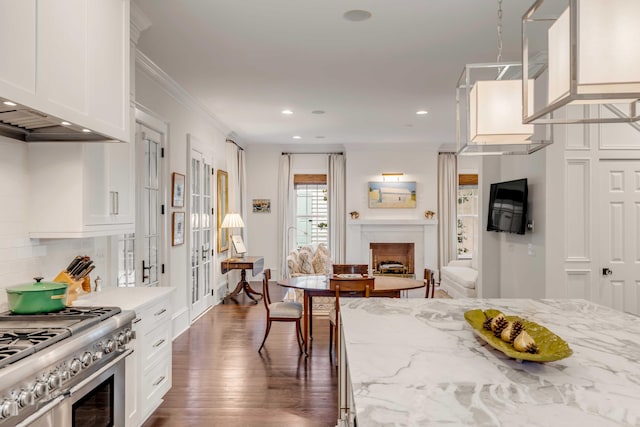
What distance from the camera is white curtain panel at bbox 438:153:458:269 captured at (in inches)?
356

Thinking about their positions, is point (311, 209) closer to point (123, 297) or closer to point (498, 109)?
point (123, 297)

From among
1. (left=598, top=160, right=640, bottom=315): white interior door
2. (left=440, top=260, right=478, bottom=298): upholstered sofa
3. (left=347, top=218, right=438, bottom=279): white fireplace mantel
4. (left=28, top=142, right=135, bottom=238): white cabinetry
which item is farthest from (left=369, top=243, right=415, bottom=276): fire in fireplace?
(left=28, top=142, right=135, bottom=238): white cabinetry

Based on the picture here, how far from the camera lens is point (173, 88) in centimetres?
486

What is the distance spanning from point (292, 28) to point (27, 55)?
2032 mm

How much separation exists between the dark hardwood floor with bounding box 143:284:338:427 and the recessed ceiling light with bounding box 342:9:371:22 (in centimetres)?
279

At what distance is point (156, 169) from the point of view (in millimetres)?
4609

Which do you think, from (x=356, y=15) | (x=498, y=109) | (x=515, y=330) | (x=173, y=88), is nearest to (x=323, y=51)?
(x=356, y=15)

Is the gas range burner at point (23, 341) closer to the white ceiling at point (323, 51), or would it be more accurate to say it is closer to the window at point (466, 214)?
the white ceiling at point (323, 51)

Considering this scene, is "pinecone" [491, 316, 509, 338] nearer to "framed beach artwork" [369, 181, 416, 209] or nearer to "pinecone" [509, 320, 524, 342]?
"pinecone" [509, 320, 524, 342]

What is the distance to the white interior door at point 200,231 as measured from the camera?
227 inches

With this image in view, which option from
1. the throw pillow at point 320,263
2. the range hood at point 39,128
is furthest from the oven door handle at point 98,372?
the throw pillow at point 320,263

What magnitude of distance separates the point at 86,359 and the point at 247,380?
1986 mm

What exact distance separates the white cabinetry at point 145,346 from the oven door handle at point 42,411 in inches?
27.8

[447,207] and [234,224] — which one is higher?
[447,207]
